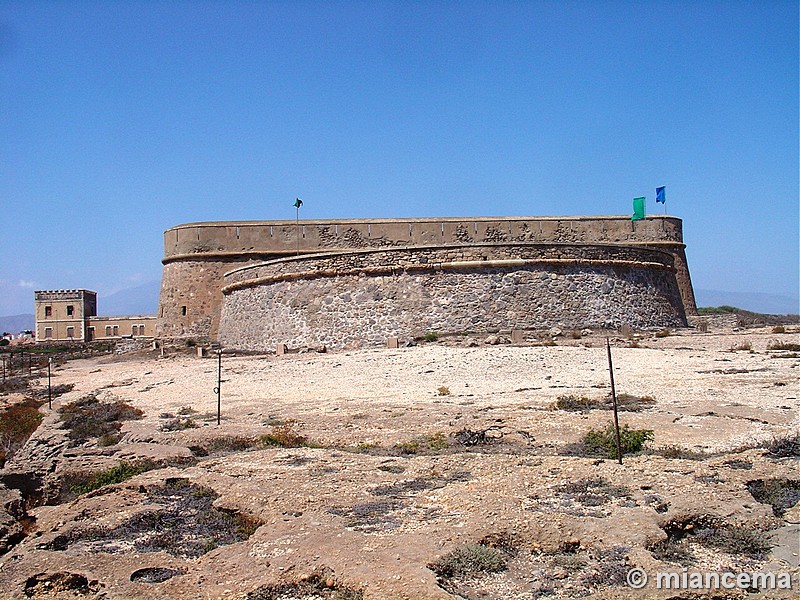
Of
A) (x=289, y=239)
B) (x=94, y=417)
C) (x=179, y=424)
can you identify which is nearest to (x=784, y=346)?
(x=179, y=424)

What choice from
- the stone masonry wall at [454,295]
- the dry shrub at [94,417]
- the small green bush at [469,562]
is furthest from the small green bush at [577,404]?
the stone masonry wall at [454,295]

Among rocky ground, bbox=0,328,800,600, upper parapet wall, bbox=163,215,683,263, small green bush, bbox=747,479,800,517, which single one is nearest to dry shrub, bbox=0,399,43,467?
rocky ground, bbox=0,328,800,600

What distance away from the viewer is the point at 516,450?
6773 millimetres

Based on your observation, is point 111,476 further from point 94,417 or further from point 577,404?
point 577,404

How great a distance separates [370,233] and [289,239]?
2.70 metres

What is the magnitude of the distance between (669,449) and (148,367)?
1429 cm

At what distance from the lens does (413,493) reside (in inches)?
218

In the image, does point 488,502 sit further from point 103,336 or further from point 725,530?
point 103,336

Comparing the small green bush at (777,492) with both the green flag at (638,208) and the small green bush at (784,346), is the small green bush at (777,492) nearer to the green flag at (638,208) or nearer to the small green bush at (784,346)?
the small green bush at (784,346)

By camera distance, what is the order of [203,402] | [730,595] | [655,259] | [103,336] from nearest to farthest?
[730,595], [203,402], [655,259], [103,336]

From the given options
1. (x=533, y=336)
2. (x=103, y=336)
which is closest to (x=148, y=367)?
(x=533, y=336)

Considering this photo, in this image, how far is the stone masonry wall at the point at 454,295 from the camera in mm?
17062

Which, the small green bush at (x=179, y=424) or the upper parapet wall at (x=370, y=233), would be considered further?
the upper parapet wall at (x=370, y=233)

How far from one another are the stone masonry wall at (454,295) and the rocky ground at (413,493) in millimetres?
6019
